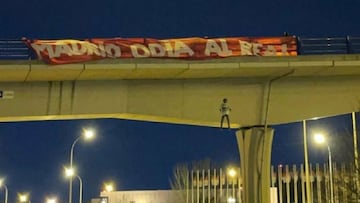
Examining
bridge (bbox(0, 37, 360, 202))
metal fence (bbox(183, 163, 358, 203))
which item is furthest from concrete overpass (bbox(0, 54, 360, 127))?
metal fence (bbox(183, 163, 358, 203))

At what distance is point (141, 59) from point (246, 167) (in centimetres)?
642

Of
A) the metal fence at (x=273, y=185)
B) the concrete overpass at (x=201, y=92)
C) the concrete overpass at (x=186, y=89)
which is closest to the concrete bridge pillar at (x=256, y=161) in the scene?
the concrete overpass at (x=201, y=92)

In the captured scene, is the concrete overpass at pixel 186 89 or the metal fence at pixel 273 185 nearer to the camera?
the concrete overpass at pixel 186 89

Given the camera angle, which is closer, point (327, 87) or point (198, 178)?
point (327, 87)

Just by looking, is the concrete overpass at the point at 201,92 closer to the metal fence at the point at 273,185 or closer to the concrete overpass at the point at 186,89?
the concrete overpass at the point at 186,89

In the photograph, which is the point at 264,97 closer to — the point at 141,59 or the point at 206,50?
the point at 206,50

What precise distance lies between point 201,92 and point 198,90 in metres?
0.14

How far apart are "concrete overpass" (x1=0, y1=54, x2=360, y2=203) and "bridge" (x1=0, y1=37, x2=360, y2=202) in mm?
38

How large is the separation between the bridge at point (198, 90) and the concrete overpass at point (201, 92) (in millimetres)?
38

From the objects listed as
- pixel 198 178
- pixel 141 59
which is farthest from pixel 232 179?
pixel 141 59

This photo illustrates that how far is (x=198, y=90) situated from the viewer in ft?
91.6

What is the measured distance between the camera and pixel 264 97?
92.3 feet

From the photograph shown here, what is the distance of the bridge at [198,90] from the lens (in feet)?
85.7

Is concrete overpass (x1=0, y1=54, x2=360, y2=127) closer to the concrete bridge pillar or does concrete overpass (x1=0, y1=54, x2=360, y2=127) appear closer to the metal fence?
the concrete bridge pillar
